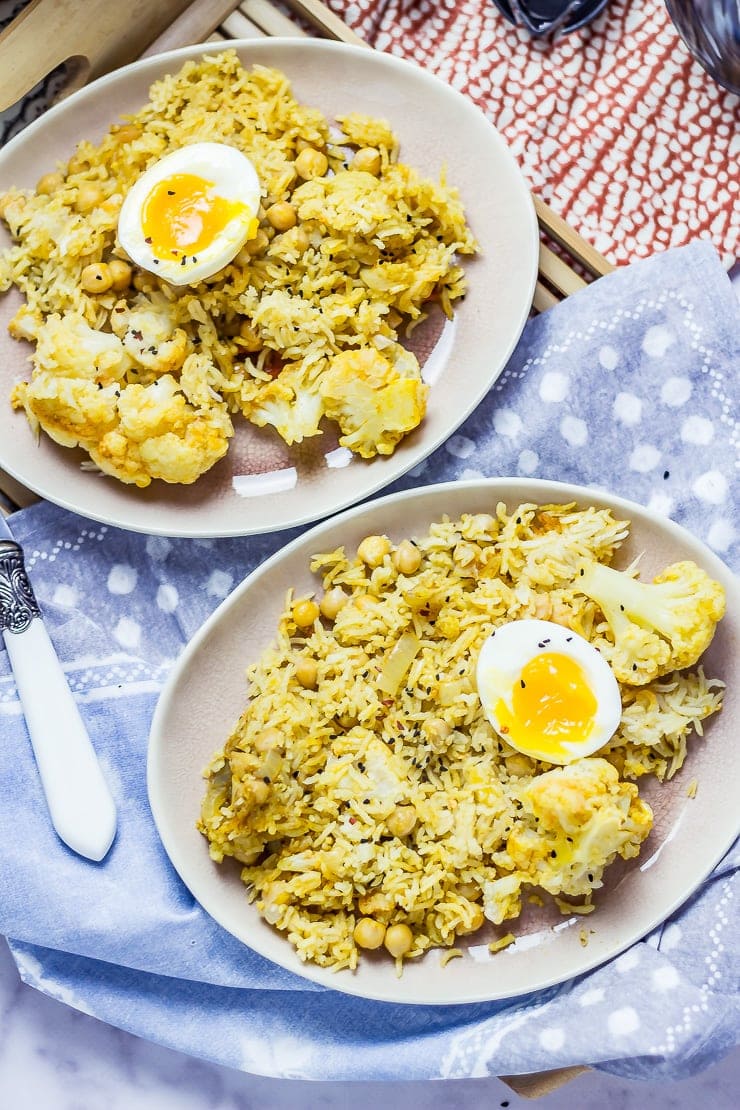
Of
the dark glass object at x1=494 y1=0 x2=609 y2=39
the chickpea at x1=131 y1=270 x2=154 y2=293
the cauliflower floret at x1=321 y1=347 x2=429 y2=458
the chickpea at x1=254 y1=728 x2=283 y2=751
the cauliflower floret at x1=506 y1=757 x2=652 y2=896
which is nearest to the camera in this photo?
the cauliflower floret at x1=506 y1=757 x2=652 y2=896

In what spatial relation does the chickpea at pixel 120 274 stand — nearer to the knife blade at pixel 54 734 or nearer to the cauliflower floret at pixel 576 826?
the knife blade at pixel 54 734

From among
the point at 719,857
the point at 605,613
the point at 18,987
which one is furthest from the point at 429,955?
the point at 18,987

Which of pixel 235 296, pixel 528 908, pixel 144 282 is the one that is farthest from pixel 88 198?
pixel 528 908

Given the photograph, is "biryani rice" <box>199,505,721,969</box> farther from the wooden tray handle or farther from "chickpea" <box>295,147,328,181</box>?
the wooden tray handle

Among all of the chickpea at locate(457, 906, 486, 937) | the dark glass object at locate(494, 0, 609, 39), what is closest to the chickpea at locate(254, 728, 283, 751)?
the chickpea at locate(457, 906, 486, 937)

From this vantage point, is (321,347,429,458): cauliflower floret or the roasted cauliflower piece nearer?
the roasted cauliflower piece
